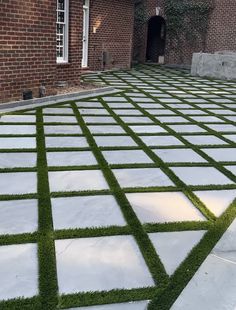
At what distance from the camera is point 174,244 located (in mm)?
2514

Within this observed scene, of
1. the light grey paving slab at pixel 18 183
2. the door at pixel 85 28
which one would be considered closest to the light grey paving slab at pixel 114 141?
the light grey paving slab at pixel 18 183

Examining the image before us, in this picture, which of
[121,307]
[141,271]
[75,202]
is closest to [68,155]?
[75,202]

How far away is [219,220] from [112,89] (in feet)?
21.0

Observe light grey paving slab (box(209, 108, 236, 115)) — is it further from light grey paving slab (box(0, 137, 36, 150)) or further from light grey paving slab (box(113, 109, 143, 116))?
light grey paving slab (box(0, 137, 36, 150))

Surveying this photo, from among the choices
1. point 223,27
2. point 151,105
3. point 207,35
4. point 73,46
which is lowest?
point 151,105

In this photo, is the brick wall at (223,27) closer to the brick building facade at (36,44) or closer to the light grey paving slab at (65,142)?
the brick building facade at (36,44)

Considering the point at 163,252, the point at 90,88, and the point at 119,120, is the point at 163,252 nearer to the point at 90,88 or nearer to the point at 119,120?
the point at 119,120

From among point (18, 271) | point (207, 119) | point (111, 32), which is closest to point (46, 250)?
point (18, 271)

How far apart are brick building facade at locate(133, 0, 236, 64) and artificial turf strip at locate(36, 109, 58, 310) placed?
42.5ft

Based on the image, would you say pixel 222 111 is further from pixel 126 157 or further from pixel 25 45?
pixel 25 45

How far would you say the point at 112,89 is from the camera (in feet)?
29.1

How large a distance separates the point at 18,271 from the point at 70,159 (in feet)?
6.66

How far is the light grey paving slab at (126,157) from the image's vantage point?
412 cm

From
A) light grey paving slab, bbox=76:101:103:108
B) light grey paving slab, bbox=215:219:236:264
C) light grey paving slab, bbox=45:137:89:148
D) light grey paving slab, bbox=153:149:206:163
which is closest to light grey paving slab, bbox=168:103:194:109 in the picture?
light grey paving slab, bbox=76:101:103:108
